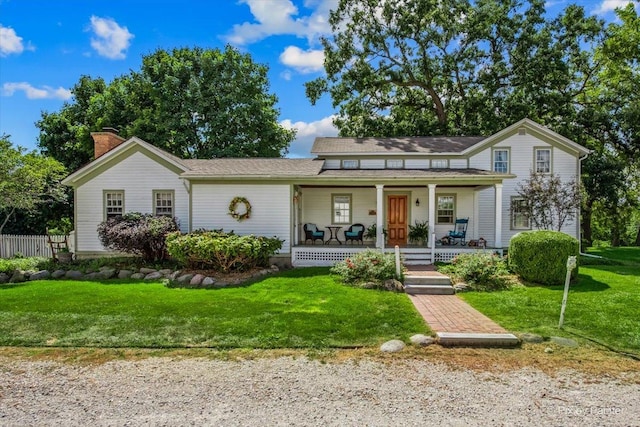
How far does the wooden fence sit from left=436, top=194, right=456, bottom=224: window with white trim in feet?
54.6

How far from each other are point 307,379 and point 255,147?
933 inches

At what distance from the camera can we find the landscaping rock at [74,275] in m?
12.2

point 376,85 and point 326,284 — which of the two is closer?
point 326,284

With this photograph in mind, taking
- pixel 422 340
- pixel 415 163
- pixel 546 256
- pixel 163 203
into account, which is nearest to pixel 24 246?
pixel 163 203

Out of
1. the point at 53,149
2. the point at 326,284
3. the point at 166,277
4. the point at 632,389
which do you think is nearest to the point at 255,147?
the point at 53,149

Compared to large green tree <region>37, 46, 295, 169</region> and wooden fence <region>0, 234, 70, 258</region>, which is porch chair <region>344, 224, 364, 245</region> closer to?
wooden fence <region>0, 234, 70, 258</region>

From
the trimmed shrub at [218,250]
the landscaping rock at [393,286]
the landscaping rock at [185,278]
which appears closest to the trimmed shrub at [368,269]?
the landscaping rock at [393,286]

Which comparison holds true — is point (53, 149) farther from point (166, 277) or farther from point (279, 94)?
point (166, 277)

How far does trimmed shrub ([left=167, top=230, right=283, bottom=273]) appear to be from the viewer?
11430 millimetres

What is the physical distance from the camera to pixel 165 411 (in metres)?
4.05

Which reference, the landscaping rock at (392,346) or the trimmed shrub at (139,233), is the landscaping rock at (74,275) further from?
the landscaping rock at (392,346)

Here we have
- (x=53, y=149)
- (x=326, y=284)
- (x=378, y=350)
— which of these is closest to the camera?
(x=378, y=350)

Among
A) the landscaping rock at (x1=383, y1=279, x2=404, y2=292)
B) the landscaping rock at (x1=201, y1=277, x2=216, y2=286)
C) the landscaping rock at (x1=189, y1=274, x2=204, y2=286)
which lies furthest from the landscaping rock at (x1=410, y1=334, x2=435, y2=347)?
the landscaping rock at (x1=189, y1=274, x2=204, y2=286)

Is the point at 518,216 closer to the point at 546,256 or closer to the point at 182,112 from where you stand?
the point at 546,256
